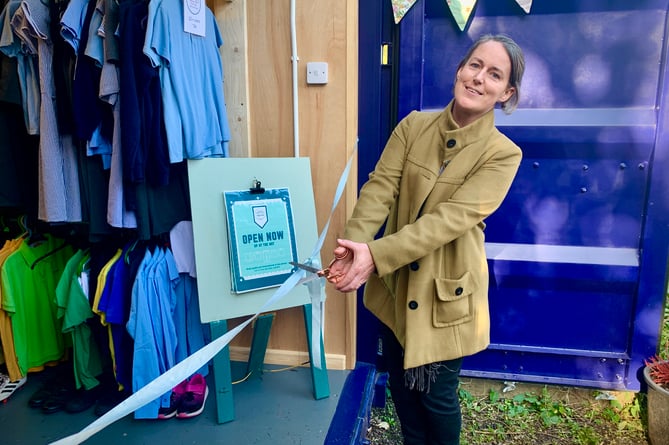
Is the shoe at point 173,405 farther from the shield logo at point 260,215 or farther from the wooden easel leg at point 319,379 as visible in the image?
the shield logo at point 260,215

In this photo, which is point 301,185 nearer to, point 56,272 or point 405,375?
point 405,375

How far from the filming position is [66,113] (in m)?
1.82

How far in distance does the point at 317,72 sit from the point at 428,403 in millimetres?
1457

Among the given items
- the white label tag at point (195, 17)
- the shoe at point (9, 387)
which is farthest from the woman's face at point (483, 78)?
the shoe at point (9, 387)

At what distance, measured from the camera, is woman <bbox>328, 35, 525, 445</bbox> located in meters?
1.20

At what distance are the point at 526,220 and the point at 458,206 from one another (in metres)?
1.07

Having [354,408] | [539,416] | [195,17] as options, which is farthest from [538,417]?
[195,17]

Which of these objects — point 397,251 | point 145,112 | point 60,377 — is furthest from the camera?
point 60,377

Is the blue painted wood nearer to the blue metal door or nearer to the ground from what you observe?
the ground

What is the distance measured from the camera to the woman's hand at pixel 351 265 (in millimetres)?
1181

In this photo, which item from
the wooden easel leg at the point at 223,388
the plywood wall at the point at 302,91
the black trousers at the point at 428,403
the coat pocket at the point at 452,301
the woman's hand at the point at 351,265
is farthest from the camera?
the plywood wall at the point at 302,91

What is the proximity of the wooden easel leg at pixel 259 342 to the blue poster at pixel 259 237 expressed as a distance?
0.20m

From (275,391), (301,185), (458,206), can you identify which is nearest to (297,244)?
(301,185)

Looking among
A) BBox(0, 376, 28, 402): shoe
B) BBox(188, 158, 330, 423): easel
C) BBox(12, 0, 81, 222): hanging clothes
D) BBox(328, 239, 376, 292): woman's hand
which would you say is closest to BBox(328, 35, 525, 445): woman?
BBox(328, 239, 376, 292): woman's hand
